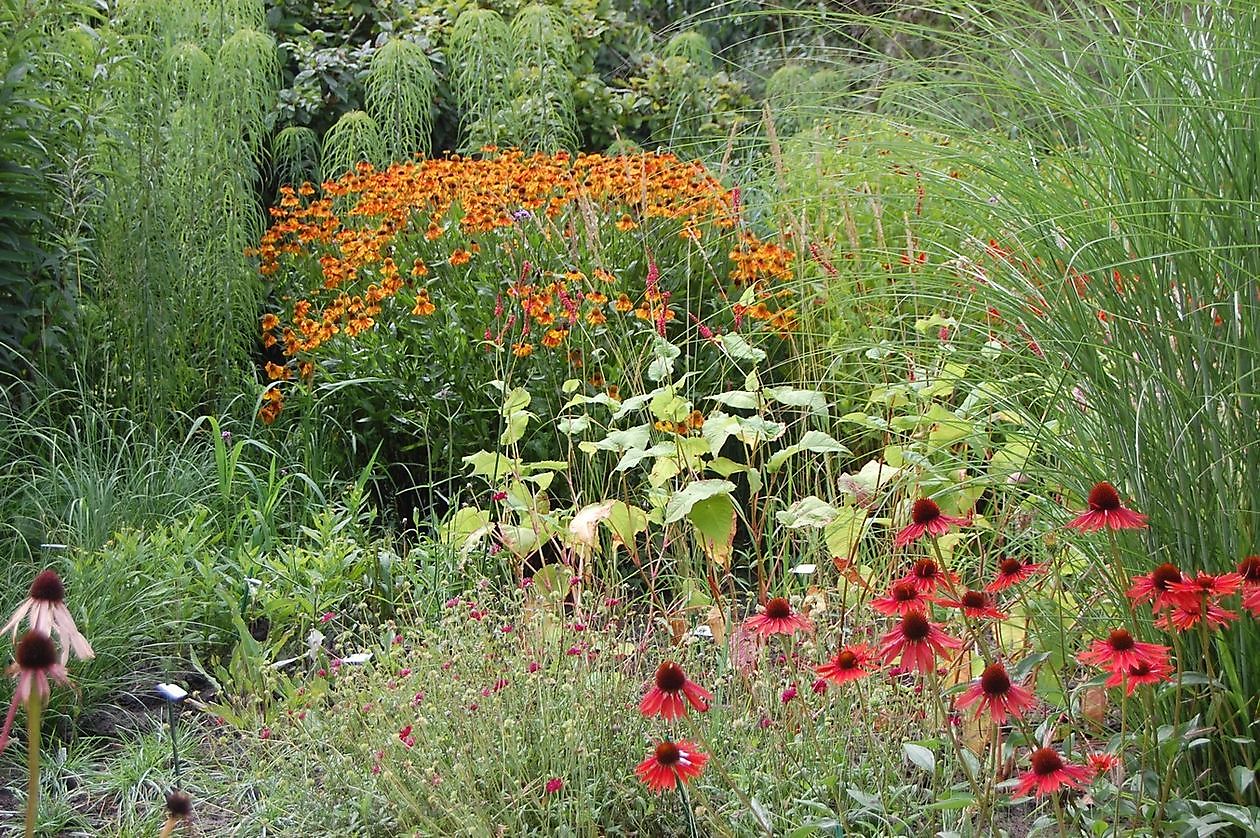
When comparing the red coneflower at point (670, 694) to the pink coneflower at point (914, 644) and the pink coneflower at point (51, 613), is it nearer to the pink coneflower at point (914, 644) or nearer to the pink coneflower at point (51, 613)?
the pink coneflower at point (914, 644)

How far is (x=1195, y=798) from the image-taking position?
2.22m

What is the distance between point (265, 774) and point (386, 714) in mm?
297

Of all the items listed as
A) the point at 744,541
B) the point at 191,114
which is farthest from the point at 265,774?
the point at 191,114

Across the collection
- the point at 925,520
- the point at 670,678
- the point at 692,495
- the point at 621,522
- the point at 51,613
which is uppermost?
the point at 51,613

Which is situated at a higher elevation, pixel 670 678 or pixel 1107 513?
pixel 1107 513

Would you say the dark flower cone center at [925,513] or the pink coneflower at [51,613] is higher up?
the pink coneflower at [51,613]

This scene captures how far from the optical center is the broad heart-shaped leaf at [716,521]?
3166 millimetres

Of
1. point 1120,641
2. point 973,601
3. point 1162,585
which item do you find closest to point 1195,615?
point 1162,585

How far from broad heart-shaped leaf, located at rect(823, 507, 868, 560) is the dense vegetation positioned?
59 millimetres

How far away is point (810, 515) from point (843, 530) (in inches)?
3.4

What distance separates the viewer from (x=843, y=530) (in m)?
3.05

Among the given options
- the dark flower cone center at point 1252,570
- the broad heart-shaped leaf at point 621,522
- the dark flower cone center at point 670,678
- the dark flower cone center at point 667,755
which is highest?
the dark flower cone center at point 1252,570

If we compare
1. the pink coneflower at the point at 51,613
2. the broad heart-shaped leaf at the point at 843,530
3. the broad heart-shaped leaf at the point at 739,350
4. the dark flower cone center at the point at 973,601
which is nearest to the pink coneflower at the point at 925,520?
the dark flower cone center at the point at 973,601

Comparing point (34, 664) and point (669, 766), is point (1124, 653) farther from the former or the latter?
point (34, 664)
